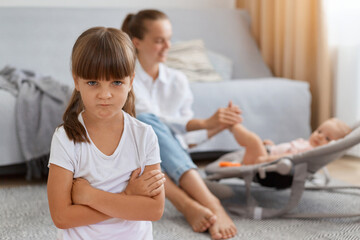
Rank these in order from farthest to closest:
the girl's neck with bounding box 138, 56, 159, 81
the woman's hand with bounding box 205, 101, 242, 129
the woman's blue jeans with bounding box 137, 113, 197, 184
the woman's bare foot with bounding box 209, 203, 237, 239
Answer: the girl's neck with bounding box 138, 56, 159, 81
the woman's hand with bounding box 205, 101, 242, 129
the woman's blue jeans with bounding box 137, 113, 197, 184
the woman's bare foot with bounding box 209, 203, 237, 239

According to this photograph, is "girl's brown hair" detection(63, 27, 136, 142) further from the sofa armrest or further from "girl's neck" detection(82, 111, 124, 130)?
the sofa armrest

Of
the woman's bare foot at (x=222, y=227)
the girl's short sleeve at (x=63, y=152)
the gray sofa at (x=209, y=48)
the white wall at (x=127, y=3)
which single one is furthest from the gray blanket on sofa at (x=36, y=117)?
the girl's short sleeve at (x=63, y=152)

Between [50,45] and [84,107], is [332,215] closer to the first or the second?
[84,107]

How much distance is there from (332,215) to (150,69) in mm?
873

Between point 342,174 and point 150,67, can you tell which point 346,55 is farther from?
point 150,67

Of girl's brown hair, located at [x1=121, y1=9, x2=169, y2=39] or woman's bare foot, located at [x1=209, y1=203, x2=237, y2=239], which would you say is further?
girl's brown hair, located at [x1=121, y1=9, x2=169, y2=39]

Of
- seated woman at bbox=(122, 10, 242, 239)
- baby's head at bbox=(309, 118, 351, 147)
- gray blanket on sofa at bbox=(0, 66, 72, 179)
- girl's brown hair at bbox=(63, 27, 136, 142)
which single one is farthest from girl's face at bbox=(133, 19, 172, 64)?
girl's brown hair at bbox=(63, 27, 136, 142)

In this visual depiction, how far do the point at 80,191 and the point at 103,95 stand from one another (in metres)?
0.21

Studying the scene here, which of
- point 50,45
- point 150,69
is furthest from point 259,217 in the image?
point 50,45

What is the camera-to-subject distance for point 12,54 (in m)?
2.84

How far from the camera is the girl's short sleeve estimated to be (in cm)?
100

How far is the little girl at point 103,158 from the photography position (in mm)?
1006

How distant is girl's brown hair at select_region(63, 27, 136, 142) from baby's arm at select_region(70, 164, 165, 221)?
12 cm

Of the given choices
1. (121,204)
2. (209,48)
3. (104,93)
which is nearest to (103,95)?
(104,93)
